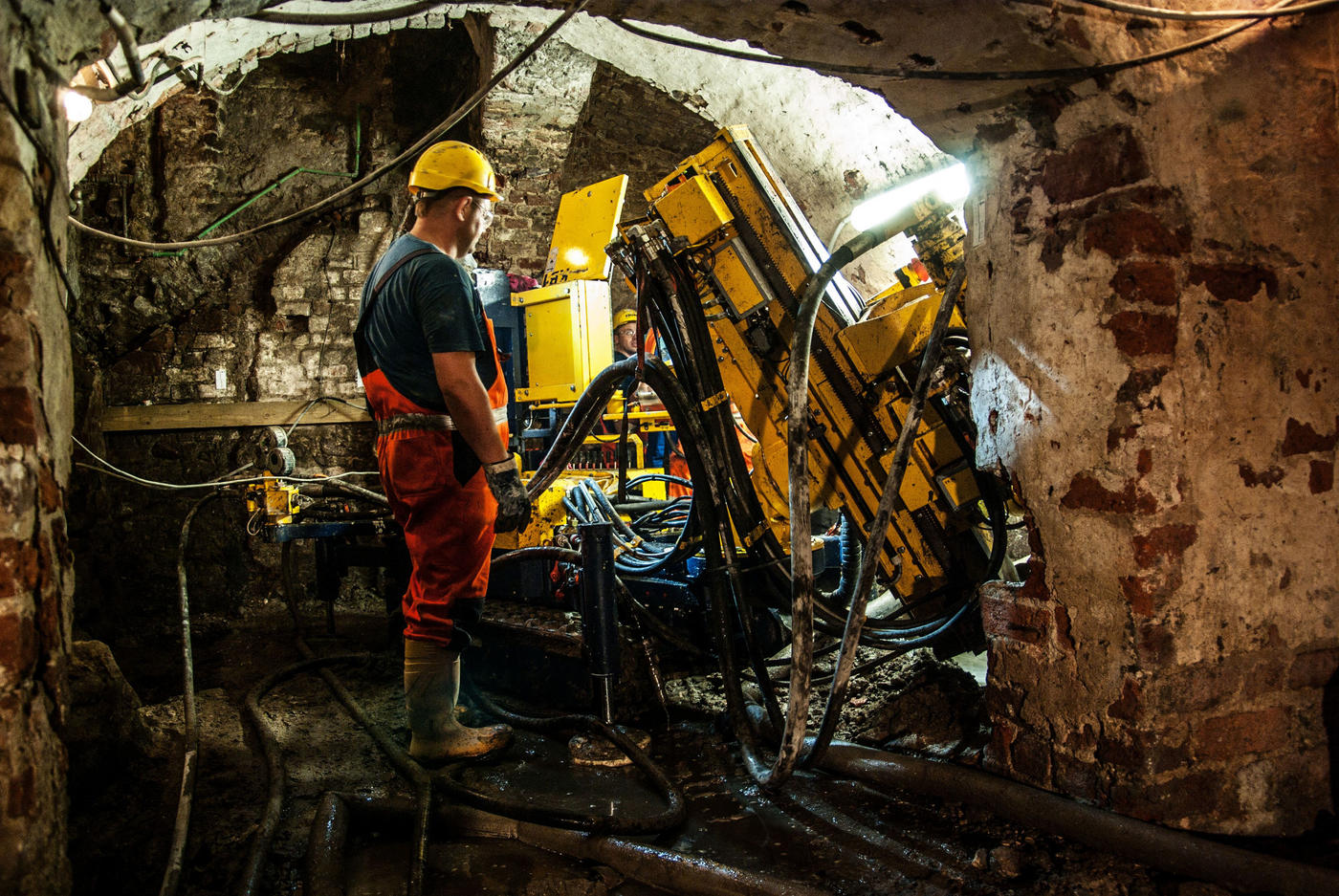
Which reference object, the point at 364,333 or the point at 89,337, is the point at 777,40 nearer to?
the point at 364,333

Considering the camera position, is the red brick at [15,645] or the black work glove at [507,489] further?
the black work glove at [507,489]

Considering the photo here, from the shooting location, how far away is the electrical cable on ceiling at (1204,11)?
1637mm

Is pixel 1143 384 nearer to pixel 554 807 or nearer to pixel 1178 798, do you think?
pixel 1178 798

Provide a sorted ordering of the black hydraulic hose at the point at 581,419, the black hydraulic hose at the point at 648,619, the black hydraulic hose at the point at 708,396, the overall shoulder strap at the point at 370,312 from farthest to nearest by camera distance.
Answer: the black hydraulic hose at the point at 648,619 < the black hydraulic hose at the point at 581,419 < the black hydraulic hose at the point at 708,396 < the overall shoulder strap at the point at 370,312

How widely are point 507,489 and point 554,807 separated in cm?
90

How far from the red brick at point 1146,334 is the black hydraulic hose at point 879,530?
0.43 metres

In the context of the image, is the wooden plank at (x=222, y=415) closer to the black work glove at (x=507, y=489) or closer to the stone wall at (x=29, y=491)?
the black work glove at (x=507, y=489)

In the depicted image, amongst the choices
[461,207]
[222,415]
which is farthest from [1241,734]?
[222,415]

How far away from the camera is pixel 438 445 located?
241cm

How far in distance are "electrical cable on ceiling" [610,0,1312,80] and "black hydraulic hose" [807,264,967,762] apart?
507 millimetres

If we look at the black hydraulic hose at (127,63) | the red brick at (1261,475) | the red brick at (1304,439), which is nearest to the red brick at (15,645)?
the black hydraulic hose at (127,63)

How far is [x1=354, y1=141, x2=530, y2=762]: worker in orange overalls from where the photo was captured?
7.71 ft

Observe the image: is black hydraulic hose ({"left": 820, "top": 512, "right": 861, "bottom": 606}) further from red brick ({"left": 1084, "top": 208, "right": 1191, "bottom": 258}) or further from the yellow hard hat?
the yellow hard hat

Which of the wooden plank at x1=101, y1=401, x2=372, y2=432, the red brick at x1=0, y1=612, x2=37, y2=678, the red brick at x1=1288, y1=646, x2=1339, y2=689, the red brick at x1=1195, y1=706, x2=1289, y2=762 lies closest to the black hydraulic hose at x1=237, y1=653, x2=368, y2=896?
the red brick at x1=0, y1=612, x2=37, y2=678
